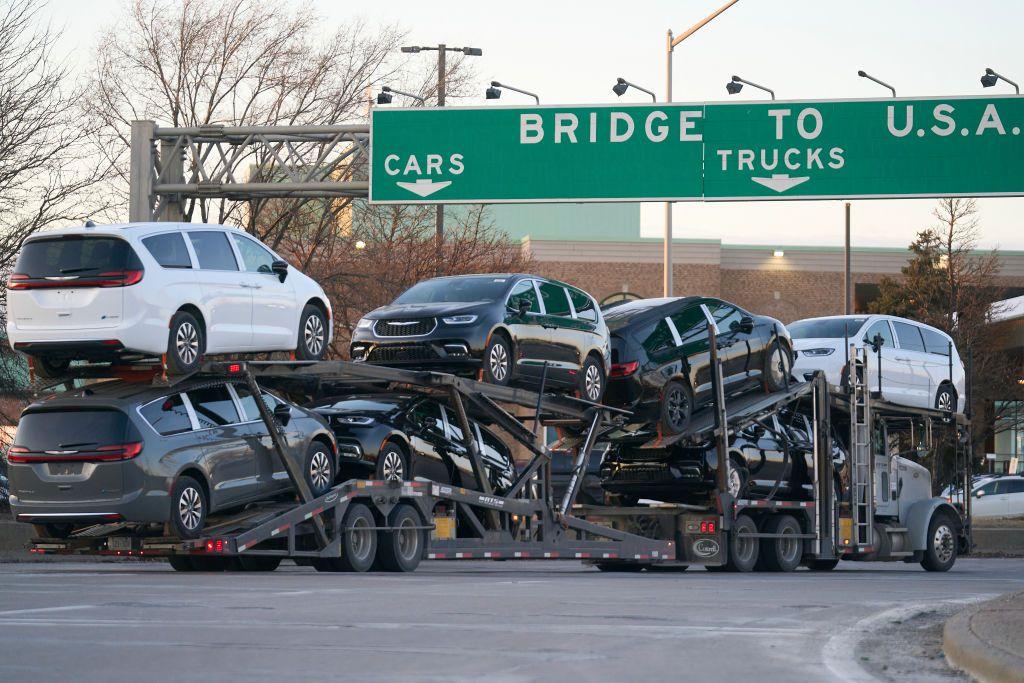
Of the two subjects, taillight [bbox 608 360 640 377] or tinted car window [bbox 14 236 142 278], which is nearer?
tinted car window [bbox 14 236 142 278]

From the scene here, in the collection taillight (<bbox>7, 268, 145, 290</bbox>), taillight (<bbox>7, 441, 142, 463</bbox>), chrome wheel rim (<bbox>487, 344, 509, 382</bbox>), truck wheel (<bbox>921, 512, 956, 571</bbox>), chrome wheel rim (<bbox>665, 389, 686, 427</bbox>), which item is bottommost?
truck wheel (<bbox>921, 512, 956, 571</bbox>)

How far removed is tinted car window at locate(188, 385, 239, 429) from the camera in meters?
16.1

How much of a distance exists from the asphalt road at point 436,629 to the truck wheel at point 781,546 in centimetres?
670

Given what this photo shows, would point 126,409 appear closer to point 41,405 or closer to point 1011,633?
point 41,405

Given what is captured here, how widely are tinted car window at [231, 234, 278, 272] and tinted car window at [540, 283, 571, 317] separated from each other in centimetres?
361

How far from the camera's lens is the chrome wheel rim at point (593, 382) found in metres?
19.7

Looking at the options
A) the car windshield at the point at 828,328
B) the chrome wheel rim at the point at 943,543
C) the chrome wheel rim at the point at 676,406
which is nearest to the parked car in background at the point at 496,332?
the chrome wheel rim at the point at 676,406

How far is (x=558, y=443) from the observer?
21.0 meters

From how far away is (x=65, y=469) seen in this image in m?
15.5

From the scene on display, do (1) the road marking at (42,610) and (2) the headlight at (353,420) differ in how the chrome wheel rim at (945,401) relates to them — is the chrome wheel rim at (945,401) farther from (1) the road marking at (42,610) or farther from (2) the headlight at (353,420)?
(1) the road marking at (42,610)

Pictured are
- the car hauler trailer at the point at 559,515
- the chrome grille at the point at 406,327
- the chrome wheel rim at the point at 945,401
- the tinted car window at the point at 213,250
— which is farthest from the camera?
the chrome wheel rim at the point at 945,401

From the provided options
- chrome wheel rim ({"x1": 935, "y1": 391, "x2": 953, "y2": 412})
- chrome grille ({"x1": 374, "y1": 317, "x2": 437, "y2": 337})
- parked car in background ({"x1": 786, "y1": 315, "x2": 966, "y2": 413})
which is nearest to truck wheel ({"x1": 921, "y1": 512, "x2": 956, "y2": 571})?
chrome wheel rim ({"x1": 935, "y1": 391, "x2": 953, "y2": 412})

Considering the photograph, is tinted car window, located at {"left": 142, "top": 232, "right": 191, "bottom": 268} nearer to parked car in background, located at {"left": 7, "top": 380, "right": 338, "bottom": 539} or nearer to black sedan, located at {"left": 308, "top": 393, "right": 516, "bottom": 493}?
parked car in background, located at {"left": 7, "top": 380, "right": 338, "bottom": 539}

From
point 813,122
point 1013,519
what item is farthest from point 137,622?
point 1013,519
